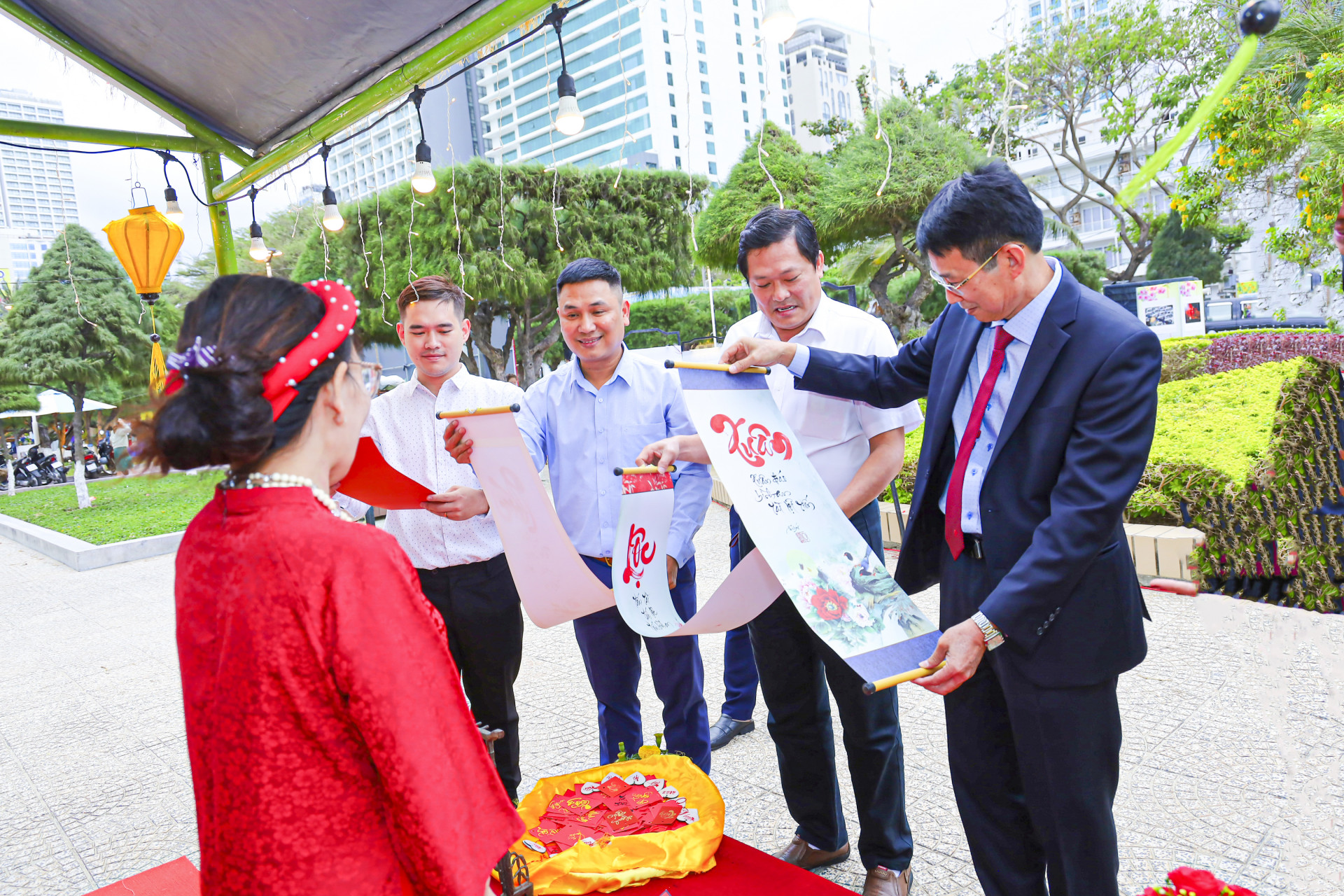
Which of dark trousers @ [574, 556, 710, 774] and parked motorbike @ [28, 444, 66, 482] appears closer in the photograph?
dark trousers @ [574, 556, 710, 774]

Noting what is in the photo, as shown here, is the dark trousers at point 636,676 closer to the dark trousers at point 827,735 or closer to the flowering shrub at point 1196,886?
the dark trousers at point 827,735

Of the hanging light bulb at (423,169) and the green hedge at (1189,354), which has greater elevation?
the hanging light bulb at (423,169)

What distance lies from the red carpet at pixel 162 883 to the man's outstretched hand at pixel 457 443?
1425 millimetres

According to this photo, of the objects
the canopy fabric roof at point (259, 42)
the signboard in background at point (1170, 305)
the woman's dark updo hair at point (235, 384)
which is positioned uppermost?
the canopy fabric roof at point (259, 42)

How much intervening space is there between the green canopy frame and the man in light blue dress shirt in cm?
70

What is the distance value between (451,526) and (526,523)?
348 millimetres

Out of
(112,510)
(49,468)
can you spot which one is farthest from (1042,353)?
(49,468)

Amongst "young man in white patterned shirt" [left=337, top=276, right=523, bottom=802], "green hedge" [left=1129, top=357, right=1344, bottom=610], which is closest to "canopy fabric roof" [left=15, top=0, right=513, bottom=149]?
"young man in white patterned shirt" [left=337, top=276, right=523, bottom=802]

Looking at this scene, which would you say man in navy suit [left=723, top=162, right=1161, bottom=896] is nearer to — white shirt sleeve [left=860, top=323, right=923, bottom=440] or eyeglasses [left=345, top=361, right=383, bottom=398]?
white shirt sleeve [left=860, top=323, right=923, bottom=440]

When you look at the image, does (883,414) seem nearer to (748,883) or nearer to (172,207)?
(748,883)

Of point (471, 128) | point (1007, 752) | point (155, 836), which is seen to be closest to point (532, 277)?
point (155, 836)

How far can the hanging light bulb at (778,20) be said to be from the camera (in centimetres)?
259

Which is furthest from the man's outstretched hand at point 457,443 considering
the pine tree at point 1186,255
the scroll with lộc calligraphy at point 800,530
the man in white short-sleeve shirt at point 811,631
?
the pine tree at point 1186,255

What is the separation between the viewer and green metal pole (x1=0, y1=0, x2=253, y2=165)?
94.7 inches
